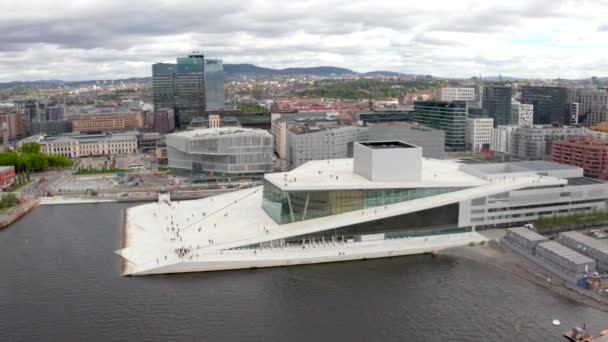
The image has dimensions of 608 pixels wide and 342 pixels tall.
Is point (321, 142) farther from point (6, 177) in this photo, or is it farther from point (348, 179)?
point (6, 177)

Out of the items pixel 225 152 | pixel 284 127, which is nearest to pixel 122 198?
pixel 225 152

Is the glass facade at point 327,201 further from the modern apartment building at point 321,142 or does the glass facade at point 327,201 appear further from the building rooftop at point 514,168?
the modern apartment building at point 321,142

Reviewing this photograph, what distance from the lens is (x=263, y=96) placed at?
192750 millimetres

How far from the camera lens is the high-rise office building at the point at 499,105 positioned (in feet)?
310

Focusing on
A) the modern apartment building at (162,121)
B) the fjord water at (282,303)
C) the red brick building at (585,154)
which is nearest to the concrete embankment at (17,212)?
the fjord water at (282,303)

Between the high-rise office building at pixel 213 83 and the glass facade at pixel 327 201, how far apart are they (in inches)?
3215

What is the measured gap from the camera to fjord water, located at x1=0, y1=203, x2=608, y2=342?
25406 mm

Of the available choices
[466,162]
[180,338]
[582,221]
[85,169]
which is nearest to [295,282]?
[180,338]

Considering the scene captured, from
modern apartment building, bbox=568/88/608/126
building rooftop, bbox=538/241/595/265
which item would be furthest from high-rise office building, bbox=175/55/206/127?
building rooftop, bbox=538/241/595/265

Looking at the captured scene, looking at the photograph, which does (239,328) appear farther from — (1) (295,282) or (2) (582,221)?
(2) (582,221)

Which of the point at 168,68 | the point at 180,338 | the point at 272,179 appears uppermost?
the point at 168,68

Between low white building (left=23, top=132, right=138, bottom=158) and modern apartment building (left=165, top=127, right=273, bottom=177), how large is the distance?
26.7 metres

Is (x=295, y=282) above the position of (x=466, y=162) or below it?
below

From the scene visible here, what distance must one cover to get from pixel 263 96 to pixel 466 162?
147 metres
